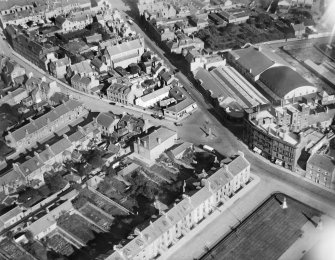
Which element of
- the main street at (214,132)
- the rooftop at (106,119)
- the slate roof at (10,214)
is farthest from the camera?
the rooftop at (106,119)

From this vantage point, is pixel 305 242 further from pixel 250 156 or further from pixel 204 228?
pixel 250 156

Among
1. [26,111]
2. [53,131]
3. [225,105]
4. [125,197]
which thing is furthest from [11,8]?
[125,197]

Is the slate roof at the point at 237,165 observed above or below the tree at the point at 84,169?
above

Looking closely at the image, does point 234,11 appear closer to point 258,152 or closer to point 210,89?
point 210,89

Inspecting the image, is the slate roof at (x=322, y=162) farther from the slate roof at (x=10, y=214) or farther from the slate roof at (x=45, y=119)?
the slate roof at (x=45, y=119)

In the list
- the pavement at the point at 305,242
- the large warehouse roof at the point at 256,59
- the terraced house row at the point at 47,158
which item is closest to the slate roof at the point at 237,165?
the pavement at the point at 305,242

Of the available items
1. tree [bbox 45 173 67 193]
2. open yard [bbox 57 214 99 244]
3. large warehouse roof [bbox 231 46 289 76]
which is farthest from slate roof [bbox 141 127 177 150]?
large warehouse roof [bbox 231 46 289 76]
